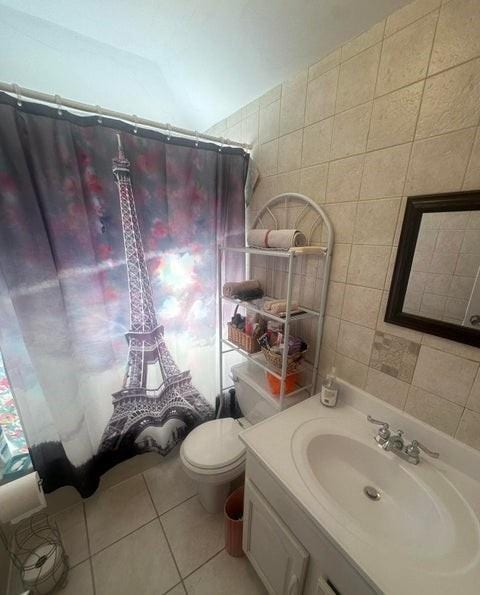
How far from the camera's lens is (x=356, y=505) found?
86 centimetres

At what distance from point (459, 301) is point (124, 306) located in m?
1.50

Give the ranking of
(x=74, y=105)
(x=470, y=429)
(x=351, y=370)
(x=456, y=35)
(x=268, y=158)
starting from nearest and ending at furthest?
(x=456, y=35), (x=470, y=429), (x=74, y=105), (x=351, y=370), (x=268, y=158)

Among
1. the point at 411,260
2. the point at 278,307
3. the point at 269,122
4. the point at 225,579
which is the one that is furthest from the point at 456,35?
the point at 225,579

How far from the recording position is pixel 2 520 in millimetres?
1030

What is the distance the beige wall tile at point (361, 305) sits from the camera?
39.8 inches

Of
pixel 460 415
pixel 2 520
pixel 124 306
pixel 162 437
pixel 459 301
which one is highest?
pixel 459 301

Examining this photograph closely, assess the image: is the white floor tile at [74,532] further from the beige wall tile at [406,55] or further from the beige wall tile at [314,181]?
the beige wall tile at [406,55]

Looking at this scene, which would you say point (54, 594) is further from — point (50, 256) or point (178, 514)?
point (50, 256)

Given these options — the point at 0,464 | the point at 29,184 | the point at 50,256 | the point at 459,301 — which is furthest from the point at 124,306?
the point at 459,301

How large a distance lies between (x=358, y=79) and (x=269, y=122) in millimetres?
521

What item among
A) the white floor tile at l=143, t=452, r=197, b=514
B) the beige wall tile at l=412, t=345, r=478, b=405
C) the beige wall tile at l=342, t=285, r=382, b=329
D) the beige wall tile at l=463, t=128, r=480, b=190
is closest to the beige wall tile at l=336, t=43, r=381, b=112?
the beige wall tile at l=463, t=128, r=480, b=190

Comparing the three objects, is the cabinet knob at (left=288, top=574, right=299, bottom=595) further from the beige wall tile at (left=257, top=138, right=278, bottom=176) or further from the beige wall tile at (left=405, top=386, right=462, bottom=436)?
the beige wall tile at (left=257, top=138, right=278, bottom=176)

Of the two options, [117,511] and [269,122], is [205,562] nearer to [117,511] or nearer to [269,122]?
[117,511]

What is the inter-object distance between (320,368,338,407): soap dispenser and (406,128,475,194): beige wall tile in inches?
33.2
